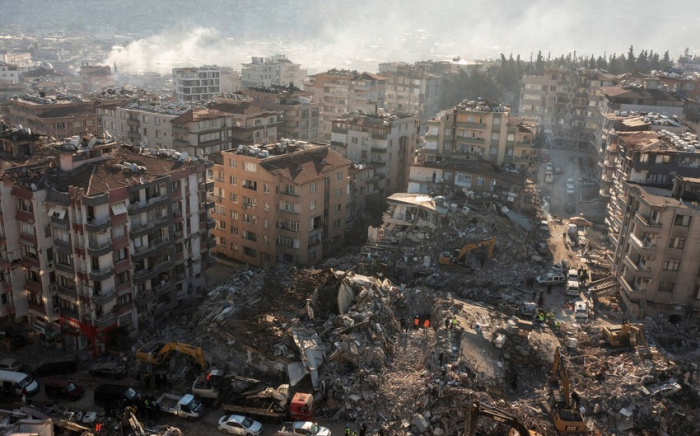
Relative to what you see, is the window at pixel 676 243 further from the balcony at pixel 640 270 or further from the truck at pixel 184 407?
the truck at pixel 184 407

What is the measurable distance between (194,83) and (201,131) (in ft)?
173

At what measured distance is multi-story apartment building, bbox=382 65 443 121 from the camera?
11444 centimetres

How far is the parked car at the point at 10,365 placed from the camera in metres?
37.0

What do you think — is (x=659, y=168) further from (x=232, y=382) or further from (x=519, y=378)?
(x=232, y=382)

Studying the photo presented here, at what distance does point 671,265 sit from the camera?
42.8 m

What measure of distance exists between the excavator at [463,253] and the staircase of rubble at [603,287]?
28.0 ft

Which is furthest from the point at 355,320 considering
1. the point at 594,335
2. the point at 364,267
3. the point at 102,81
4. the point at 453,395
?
the point at 102,81

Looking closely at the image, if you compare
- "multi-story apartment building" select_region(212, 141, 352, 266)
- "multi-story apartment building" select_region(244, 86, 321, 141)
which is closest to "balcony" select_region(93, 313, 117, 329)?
"multi-story apartment building" select_region(212, 141, 352, 266)

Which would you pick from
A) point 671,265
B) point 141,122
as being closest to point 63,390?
point 671,265

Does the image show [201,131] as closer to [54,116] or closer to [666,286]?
[54,116]

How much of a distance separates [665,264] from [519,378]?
15.5m

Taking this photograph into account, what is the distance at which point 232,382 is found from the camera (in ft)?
113

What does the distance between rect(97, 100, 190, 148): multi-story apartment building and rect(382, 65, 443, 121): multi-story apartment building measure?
49.4 m

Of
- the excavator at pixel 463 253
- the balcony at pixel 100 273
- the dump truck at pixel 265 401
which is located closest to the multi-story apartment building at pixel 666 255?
the excavator at pixel 463 253
